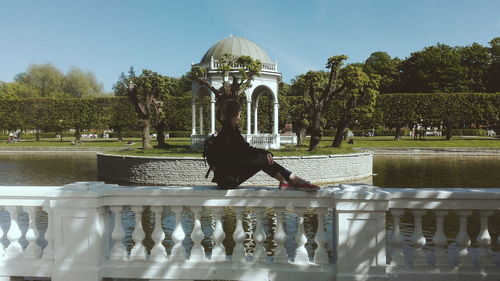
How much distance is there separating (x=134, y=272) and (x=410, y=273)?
277 cm

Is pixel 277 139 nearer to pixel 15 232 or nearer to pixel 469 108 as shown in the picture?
pixel 15 232

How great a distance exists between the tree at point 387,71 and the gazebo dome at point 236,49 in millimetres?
39442

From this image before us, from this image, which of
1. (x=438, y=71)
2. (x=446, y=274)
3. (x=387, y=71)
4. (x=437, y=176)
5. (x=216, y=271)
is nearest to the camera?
(x=446, y=274)

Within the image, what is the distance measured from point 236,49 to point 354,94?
9774mm

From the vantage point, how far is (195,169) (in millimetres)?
17828

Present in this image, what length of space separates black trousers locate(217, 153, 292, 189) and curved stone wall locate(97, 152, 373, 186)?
13483mm

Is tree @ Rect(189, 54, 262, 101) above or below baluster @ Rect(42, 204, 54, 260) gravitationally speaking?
above

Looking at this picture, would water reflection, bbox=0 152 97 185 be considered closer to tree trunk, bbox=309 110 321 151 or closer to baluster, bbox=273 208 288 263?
tree trunk, bbox=309 110 321 151

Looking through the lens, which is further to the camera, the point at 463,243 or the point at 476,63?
the point at 476,63

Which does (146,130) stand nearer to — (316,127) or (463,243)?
(316,127)

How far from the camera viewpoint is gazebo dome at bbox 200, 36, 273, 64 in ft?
92.8

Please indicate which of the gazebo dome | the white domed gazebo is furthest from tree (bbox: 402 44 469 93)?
the white domed gazebo

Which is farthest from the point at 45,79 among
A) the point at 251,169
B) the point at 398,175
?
the point at 251,169

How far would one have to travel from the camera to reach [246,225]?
33.0 ft
